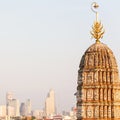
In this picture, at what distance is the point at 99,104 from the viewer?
153 ft

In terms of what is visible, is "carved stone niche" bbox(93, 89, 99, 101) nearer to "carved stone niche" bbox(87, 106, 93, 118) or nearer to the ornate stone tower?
the ornate stone tower

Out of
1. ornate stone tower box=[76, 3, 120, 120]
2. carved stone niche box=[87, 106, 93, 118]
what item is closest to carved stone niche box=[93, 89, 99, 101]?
ornate stone tower box=[76, 3, 120, 120]

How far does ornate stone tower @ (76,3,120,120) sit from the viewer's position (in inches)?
1836

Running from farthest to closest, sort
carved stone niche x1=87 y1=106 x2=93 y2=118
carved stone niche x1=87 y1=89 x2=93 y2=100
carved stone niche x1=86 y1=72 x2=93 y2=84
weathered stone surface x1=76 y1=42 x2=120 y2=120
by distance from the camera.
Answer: carved stone niche x1=86 y1=72 x2=93 y2=84, carved stone niche x1=87 y1=89 x2=93 y2=100, carved stone niche x1=87 y1=106 x2=93 y2=118, weathered stone surface x1=76 y1=42 x2=120 y2=120

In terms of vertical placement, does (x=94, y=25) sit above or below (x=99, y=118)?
above

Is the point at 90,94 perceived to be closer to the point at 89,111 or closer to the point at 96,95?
the point at 96,95

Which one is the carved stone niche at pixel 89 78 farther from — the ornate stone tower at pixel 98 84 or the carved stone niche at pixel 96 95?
the carved stone niche at pixel 96 95

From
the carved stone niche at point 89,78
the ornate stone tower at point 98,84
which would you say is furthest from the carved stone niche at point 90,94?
the carved stone niche at point 89,78

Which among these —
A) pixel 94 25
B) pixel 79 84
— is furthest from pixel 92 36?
pixel 79 84

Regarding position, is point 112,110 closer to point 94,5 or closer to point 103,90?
point 103,90

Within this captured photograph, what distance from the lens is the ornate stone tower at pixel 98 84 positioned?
46.6 metres

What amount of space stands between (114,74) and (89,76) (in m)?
1.90

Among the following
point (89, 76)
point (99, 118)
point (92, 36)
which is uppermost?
point (92, 36)

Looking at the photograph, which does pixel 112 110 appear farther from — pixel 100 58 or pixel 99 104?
pixel 100 58
